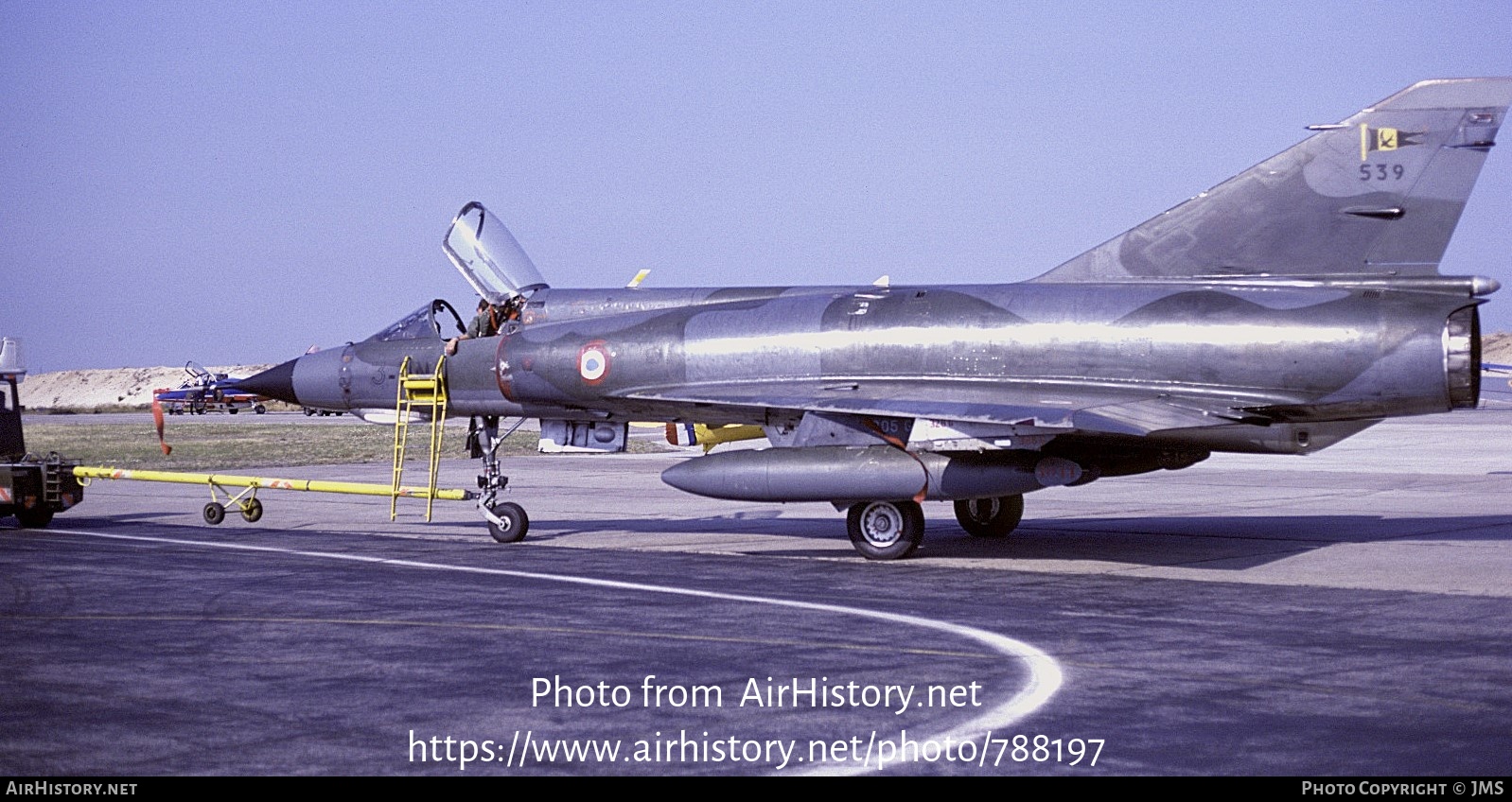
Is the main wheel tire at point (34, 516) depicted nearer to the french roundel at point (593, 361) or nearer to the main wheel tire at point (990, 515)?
the french roundel at point (593, 361)

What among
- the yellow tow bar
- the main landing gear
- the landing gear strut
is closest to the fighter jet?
the yellow tow bar

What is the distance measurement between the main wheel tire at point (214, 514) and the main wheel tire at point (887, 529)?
8910 millimetres

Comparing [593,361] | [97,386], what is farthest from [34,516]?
[97,386]

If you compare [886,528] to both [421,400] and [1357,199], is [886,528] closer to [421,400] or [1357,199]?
→ [1357,199]

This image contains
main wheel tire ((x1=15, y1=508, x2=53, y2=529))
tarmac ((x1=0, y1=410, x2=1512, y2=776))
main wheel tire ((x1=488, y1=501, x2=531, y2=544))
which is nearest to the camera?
tarmac ((x1=0, y1=410, x2=1512, y2=776))

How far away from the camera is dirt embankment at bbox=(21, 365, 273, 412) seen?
142m

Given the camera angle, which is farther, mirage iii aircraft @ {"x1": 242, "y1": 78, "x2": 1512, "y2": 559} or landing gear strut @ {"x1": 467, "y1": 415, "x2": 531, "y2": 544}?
landing gear strut @ {"x1": 467, "y1": 415, "x2": 531, "y2": 544}

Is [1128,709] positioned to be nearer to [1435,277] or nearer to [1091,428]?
[1091,428]

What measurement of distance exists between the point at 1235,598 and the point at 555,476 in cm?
1880

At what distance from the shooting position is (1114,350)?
14250 mm

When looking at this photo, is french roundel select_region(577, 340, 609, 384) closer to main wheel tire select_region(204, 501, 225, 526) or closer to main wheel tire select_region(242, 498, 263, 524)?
main wheel tire select_region(242, 498, 263, 524)

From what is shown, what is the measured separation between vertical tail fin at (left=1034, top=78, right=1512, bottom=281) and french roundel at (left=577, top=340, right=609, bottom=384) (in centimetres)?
588

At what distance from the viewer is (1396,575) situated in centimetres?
1315
